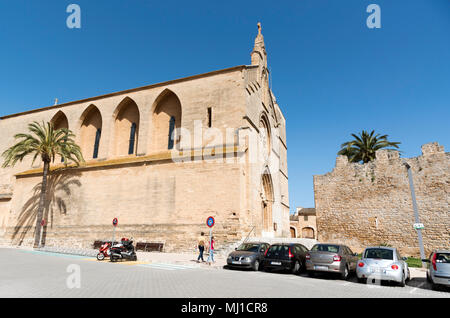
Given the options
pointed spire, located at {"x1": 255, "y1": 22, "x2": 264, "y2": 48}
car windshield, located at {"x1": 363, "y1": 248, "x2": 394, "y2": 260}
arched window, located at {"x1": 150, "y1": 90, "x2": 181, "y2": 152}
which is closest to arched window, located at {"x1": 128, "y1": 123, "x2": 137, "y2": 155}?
arched window, located at {"x1": 150, "y1": 90, "x2": 181, "y2": 152}

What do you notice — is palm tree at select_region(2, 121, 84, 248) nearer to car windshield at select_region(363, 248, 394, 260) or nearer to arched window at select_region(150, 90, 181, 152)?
arched window at select_region(150, 90, 181, 152)

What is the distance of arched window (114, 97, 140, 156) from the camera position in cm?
2659

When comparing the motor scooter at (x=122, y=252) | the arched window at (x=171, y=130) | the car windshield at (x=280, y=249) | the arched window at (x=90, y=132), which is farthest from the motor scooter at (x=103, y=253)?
the arched window at (x=90, y=132)

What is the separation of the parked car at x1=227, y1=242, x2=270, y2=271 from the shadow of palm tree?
1793 centimetres

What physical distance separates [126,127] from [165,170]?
822 centimetres

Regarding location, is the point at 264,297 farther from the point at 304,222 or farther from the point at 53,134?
the point at 304,222

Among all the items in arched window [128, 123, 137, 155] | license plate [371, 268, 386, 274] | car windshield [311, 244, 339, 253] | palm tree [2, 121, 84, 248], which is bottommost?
license plate [371, 268, 386, 274]

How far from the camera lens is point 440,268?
8797mm

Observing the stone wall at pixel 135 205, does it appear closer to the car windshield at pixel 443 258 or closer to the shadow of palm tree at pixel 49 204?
the shadow of palm tree at pixel 49 204

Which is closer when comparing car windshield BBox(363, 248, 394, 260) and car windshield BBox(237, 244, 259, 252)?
car windshield BBox(363, 248, 394, 260)

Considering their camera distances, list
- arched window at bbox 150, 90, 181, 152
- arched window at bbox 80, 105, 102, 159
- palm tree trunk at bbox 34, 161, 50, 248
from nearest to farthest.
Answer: palm tree trunk at bbox 34, 161, 50, 248 → arched window at bbox 150, 90, 181, 152 → arched window at bbox 80, 105, 102, 159

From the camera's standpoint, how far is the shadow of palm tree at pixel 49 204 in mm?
25156

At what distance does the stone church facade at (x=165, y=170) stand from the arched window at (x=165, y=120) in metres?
0.09
